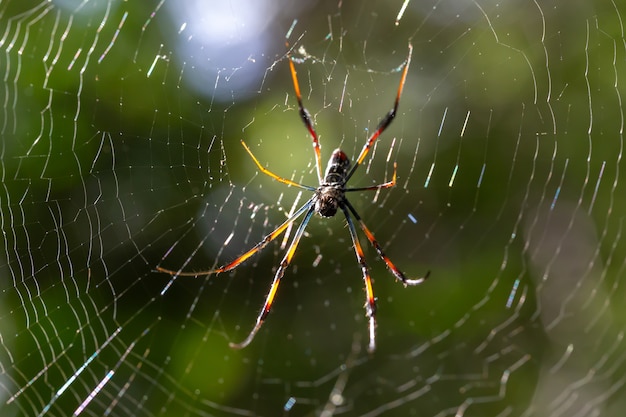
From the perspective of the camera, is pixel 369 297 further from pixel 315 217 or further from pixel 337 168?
pixel 315 217

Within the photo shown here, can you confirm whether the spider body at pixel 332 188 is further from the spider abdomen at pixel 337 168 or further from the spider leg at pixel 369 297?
the spider leg at pixel 369 297

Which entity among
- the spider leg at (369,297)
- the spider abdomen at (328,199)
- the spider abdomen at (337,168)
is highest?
the spider abdomen at (337,168)

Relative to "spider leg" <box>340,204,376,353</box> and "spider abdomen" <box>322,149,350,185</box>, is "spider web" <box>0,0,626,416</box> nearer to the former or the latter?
"spider abdomen" <box>322,149,350,185</box>

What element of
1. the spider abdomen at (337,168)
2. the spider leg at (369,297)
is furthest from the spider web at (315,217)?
the spider leg at (369,297)

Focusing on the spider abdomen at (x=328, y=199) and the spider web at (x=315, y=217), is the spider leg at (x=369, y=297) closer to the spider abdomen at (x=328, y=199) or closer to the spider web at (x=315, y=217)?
the spider abdomen at (x=328, y=199)

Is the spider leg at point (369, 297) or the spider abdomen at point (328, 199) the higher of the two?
the spider abdomen at point (328, 199)

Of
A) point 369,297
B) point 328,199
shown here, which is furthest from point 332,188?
point 369,297

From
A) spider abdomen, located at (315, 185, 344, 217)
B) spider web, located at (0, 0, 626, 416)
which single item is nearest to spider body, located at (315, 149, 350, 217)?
spider abdomen, located at (315, 185, 344, 217)
